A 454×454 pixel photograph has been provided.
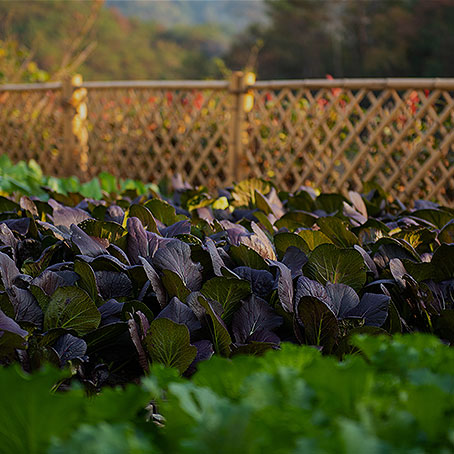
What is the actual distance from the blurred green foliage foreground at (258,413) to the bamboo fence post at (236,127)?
4650mm

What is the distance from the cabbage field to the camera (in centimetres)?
56

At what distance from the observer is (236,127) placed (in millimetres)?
5289

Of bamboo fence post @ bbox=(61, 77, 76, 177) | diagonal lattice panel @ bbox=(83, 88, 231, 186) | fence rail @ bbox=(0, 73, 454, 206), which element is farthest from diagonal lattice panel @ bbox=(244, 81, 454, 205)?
bamboo fence post @ bbox=(61, 77, 76, 177)

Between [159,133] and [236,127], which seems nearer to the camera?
[236,127]

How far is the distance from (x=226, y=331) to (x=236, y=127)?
13.9 ft

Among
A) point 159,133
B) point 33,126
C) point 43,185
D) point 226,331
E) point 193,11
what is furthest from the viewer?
point 193,11

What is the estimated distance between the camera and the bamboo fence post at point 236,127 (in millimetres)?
5179

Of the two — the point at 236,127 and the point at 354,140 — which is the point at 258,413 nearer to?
the point at 354,140

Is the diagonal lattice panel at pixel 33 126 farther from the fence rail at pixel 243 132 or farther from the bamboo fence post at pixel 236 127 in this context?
the bamboo fence post at pixel 236 127

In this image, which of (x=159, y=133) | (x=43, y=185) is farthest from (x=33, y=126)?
(x=43, y=185)

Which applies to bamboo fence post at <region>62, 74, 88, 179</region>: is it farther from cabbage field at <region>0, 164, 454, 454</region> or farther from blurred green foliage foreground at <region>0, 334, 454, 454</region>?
blurred green foliage foreground at <region>0, 334, 454, 454</region>

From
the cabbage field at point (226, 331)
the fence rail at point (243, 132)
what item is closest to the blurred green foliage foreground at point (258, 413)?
the cabbage field at point (226, 331)

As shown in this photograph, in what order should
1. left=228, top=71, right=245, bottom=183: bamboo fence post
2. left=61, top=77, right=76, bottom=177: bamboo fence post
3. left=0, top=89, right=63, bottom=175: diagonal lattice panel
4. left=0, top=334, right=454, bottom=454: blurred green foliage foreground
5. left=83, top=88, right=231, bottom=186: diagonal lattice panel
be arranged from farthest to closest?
left=0, top=89, right=63, bottom=175: diagonal lattice panel → left=61, top=77, right=76, bottom=177: bamboo fence post → left=83, top=88, right=231, bottom=186: diagonal lattice panel → left=228, top=71, right=245, bottom=183: bamboo fence post → left=0, top=334, right=454, bottom=454: blurred green foliage foreground

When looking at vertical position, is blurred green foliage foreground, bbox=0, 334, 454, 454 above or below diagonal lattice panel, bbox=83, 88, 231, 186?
above
